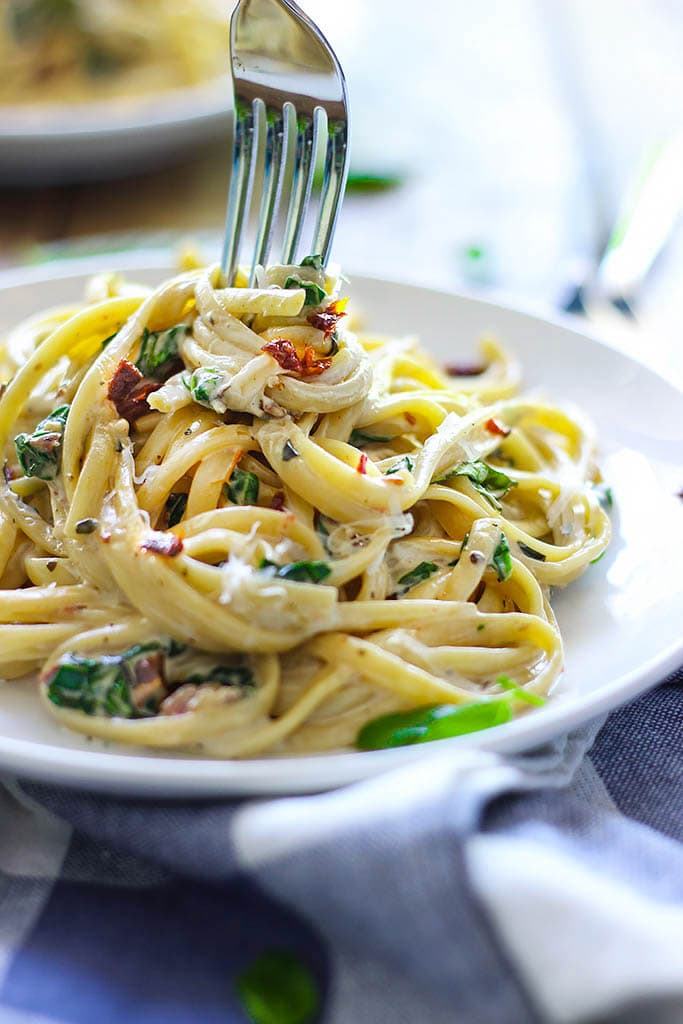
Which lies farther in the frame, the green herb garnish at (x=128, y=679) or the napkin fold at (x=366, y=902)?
the green herb garnish at (x=128, y=679)

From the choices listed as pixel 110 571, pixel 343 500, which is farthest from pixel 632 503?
pixel 110 571

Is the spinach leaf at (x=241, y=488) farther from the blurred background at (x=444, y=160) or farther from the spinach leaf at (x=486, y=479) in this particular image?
the blurred background at (x=444, y=160)

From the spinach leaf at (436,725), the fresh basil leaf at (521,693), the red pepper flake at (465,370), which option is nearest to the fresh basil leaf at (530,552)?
the fresh basil leaf at (521,693)

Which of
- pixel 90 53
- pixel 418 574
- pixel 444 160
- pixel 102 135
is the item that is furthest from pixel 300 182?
pixel 90 53

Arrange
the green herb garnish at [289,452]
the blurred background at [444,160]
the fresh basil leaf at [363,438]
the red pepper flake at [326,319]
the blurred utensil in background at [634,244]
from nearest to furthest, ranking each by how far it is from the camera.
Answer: the green herb garnish at [289,452] < the red pepper flake at [326,319] < the fresh basil leaf at [363,438] < the blurred utensil in background at [634,244] < the blurred background at [444,160]

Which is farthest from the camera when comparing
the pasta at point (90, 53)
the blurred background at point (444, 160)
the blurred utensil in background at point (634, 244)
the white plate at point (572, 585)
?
the pasta at point (90, 53)

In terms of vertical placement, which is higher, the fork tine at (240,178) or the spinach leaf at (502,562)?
the fork tine at (240,178)

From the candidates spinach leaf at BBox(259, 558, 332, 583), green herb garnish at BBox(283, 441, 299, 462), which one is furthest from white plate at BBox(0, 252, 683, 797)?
green herb garnish at BBox(283, 441, 299, 462)
